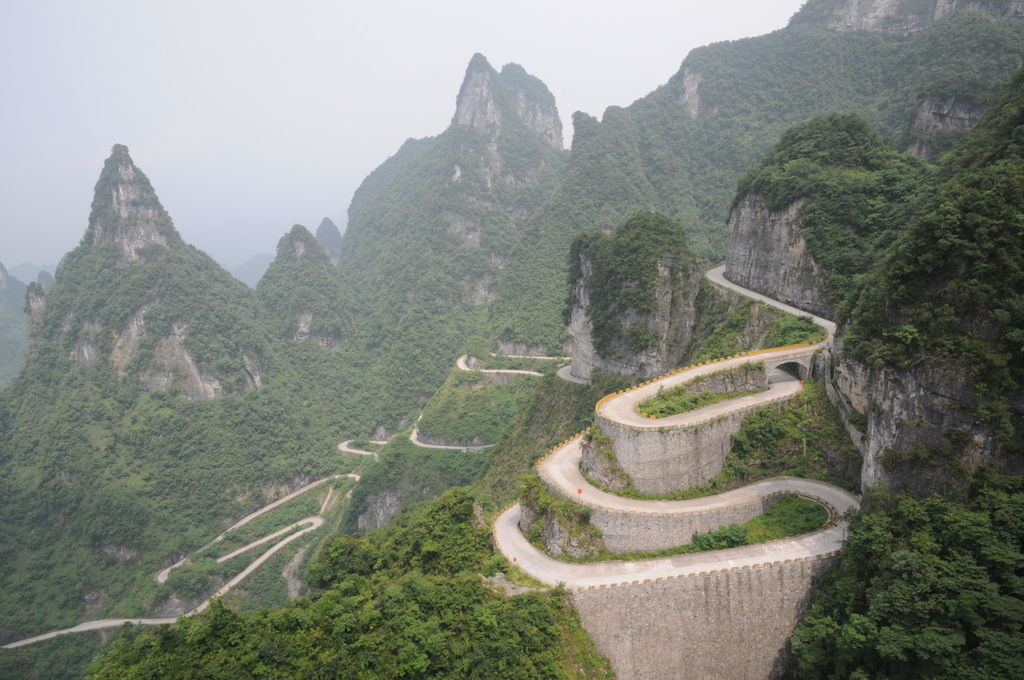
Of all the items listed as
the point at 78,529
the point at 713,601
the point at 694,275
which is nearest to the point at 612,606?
the point at 713,601

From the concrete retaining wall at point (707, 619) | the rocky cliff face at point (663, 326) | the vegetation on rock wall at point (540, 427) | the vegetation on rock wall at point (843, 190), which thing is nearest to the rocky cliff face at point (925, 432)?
the concrete retaining wall at point (707, 619)

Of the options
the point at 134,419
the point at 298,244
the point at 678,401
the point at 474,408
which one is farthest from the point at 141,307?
the point at 678,401

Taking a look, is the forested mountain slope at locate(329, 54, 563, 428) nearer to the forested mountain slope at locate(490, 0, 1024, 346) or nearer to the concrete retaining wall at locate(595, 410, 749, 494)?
the forested mountain slope at locate(490, 0, 1024, 346)

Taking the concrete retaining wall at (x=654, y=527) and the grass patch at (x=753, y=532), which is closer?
the grass patch at (x=753, y=532)

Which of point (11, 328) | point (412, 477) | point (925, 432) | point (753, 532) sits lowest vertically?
point (412, 477)

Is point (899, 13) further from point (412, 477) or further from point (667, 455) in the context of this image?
point (412, 477)

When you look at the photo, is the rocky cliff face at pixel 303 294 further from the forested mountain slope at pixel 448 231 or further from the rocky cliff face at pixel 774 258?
the rocky cliff face at pixel 774 258

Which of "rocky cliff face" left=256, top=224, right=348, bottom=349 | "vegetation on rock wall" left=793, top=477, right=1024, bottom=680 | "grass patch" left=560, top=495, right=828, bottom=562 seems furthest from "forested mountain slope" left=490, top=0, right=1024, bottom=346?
"vegetation on rock wall" left=793, top=477, right=1024, bottom=680
